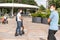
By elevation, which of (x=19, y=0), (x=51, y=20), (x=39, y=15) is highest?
(x=51, y=20)

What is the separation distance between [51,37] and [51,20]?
70cm

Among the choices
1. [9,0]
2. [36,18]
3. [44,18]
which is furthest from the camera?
[9,0]

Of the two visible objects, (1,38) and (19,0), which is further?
(19,0)

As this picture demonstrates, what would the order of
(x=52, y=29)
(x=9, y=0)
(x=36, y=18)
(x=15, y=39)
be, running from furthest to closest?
(x=9, y=0) → (x=36, y=18) → (x=15, y=39) → (x=52, y=29)

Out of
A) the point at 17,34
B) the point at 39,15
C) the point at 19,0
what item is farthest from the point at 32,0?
the point at 17,34

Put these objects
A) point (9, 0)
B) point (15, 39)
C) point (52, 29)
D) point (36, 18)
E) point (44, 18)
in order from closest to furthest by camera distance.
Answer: point (52, 29) → point (15, 39) → point (44, 18) → point (36, 18) → point (9, 0)

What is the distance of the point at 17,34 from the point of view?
1407cm

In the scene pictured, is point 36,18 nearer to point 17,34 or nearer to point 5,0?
point 17,34

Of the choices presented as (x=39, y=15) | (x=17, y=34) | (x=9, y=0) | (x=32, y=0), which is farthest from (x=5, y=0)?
(x=17, y=34)

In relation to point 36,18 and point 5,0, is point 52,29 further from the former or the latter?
point 5,0

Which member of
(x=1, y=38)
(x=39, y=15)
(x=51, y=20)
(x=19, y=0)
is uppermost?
(x=51, y=20)

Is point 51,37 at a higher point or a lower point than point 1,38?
higher

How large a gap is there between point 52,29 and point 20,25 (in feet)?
15.6

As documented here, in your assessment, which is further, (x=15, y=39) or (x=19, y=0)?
(x=19, y=0)
